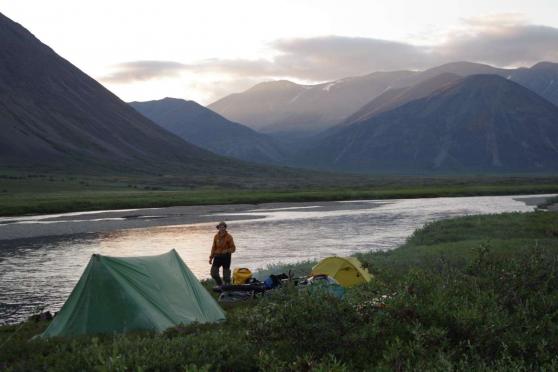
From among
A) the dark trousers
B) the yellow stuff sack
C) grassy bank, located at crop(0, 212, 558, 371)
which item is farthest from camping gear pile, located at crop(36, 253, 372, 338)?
the dark trousers

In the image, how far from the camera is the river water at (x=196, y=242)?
26.6 meters

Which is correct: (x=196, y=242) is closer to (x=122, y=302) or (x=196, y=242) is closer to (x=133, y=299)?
(x=133, y=299)

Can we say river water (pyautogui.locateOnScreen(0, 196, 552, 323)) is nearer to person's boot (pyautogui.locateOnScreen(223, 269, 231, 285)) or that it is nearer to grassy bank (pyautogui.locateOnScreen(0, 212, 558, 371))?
person's boot (pyautogui.locateOnScreen(223, 269, 231, 285))

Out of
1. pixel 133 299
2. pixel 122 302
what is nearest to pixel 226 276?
pixel 133 299

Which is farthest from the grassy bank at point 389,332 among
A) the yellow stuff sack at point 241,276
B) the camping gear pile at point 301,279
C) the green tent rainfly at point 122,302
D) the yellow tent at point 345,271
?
the yellow tent at point 345,271

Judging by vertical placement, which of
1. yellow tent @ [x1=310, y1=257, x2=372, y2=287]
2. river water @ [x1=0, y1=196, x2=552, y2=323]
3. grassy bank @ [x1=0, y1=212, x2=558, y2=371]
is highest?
grassy bank @ [x1=0, y1=212, x2=558, y2=371]

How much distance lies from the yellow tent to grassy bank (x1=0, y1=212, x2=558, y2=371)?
29.2 ft

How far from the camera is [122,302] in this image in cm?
1556

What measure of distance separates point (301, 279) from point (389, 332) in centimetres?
928

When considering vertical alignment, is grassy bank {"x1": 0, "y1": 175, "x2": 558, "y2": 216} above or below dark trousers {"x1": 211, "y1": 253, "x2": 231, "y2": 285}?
above

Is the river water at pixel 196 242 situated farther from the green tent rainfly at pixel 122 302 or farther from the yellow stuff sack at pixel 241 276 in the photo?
the yellow stuff sack at pixel 241 276

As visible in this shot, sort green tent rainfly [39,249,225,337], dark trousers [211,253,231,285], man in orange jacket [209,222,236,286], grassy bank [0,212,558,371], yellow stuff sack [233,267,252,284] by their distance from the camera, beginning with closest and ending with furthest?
grassy bank [0,212,558,371], green tent rainfly [39,249,225,337], yellow stuff sack [233,267,252,284], man in orange jacket [209,222,236,286], dark trousers [211,253,231,285]

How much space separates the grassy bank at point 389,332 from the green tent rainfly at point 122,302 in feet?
7.49

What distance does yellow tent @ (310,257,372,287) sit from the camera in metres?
21.8
